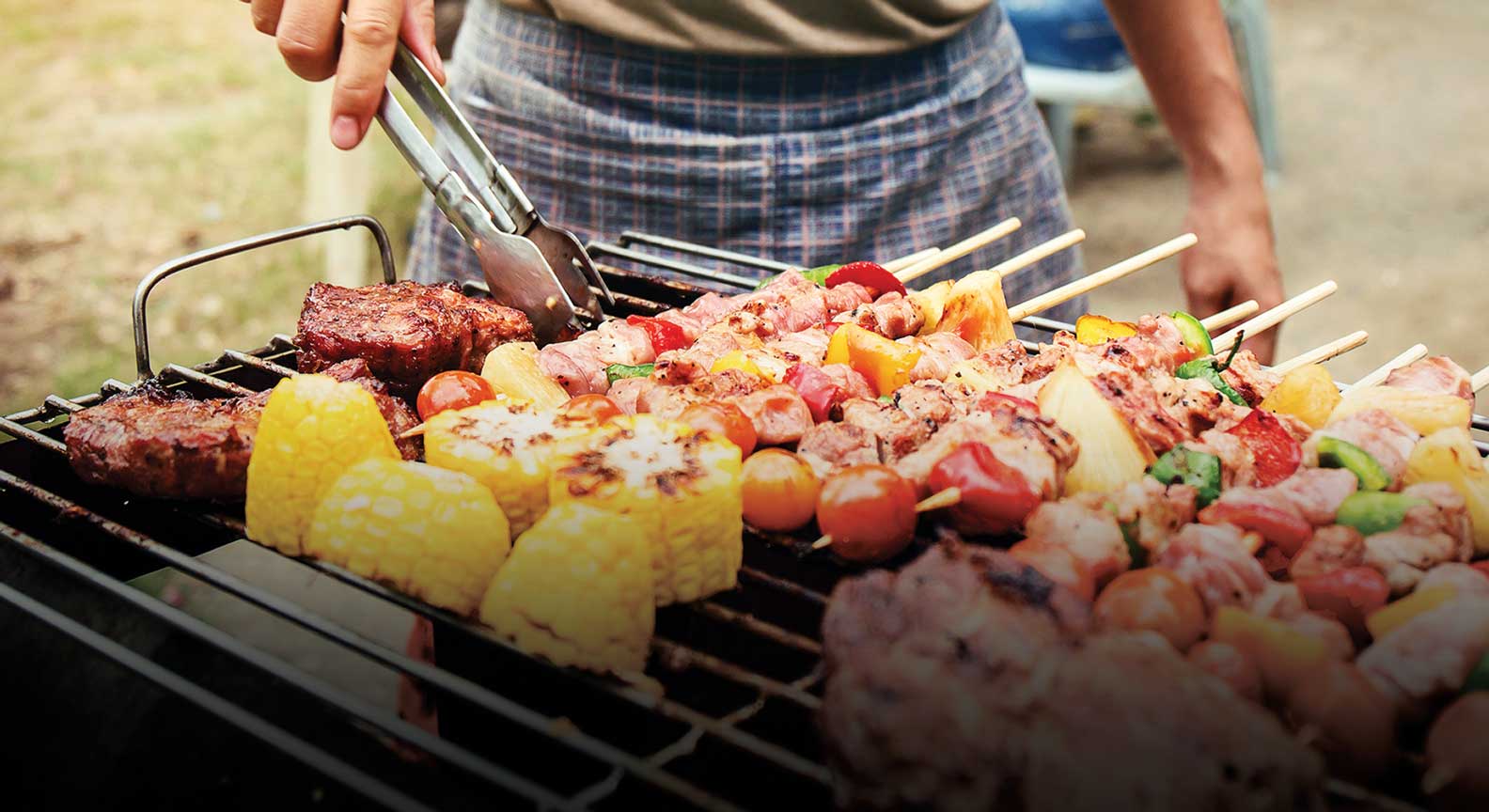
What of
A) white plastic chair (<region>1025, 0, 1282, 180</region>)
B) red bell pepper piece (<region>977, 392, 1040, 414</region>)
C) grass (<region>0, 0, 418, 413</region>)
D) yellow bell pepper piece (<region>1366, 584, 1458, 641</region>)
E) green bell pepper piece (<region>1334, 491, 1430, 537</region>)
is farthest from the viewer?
white plastic chair (<region>1025, 0, 1282, 180</region>)

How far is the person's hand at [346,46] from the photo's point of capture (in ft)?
8.49

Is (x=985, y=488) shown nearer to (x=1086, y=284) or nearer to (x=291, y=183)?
(x=1086, y=284)

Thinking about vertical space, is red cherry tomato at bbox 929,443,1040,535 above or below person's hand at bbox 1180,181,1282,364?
below

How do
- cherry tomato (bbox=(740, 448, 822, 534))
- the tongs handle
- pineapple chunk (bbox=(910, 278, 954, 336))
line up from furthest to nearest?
pineapple chunk (bbox=(910, 278, 954, 336))
the tongs handle
cherry tomato (bbox=(740, 448, 822, 534))

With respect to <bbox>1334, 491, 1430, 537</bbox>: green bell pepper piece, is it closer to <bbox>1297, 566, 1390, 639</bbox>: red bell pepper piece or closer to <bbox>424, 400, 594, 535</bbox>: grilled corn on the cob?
<bbox>1297, 566, 1390, 639</bbox>: red bell pepper piece

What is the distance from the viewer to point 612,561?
1777 millimetres

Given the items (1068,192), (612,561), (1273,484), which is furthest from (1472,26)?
(612,561)

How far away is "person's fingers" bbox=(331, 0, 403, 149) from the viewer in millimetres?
2588

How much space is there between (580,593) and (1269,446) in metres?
1.41

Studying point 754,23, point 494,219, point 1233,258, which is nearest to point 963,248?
point 754,23

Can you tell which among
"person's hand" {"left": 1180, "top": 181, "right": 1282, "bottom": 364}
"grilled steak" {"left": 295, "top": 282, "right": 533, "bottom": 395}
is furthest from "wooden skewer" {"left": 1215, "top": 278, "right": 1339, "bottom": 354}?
"grilled steak" {"left": 295, "top": 282, "right": 533, "bottom": 395}

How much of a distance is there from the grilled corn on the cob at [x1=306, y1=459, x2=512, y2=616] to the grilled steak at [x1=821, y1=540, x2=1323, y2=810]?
643 millimetres

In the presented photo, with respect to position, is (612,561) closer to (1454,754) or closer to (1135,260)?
(1454,754)

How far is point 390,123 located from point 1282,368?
2.25m
